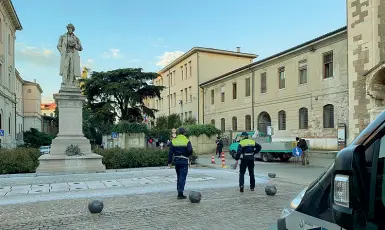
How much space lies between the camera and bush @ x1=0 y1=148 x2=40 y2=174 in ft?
50.4

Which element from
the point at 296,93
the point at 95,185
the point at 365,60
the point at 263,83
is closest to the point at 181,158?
the point at 95,185

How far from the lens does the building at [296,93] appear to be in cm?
2770

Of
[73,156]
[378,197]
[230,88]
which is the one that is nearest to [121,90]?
[230,88]

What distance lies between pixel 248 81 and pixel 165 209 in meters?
34.0

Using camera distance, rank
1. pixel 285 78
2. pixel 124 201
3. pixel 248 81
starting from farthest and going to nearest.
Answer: pixel 248 81
pixel 285 78
pixel 124 201

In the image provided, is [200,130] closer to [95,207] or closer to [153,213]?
[153,213]

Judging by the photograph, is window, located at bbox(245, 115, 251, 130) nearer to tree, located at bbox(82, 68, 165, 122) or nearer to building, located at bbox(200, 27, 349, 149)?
building, located at bbox(200, 27, 349, 149)

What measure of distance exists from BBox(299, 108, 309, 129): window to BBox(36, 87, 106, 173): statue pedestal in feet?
67.2

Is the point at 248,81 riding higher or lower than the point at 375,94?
higher

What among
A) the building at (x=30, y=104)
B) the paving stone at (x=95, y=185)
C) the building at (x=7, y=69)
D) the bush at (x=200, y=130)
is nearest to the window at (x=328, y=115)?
the bush at (x=200, y=130)

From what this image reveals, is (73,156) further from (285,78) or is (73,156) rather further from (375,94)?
(285,78)

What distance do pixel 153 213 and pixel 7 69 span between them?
43.7 metres

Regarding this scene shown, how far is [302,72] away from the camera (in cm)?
3225

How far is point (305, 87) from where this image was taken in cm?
3134
